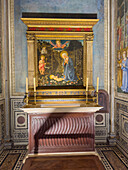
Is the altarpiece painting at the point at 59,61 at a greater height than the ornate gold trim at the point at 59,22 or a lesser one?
lesser

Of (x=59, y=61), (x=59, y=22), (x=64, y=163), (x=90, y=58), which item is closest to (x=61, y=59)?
(x=59, y=61)

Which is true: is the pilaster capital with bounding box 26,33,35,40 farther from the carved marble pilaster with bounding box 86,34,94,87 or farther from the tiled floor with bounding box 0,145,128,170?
the tiled floor with bounding box 0,145,128,170

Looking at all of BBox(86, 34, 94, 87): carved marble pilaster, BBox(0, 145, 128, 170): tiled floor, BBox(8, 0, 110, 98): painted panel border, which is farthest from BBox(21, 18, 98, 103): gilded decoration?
BBox(0, 145, 128, 170): tiled floor

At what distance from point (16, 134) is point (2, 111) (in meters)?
0.85

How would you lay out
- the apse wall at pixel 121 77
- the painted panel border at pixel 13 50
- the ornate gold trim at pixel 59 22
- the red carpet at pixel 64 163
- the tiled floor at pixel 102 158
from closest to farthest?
the red carpet at pixel 64 163 < the tiled floor at pixel 102 158 < the apse wall at pixel 121 77 < the ornate gold trim at pixel 59 22 < the painted panel border at pixel 13 50

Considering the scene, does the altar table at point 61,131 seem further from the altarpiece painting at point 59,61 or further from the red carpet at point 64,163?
the altarpiece painting at point 59,61

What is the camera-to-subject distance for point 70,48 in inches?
177

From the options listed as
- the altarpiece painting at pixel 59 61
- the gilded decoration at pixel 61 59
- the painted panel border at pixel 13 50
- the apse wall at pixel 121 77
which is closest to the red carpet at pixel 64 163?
the apse wall at pixel 121 77

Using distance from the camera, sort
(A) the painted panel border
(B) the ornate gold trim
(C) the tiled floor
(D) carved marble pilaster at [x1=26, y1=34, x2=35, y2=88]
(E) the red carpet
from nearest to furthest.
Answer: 1. (E) the red carpet
2. (C) the tiled floor
3. (B) the ornate gold trim
4. (D) carved marble pilaster at [x1=26, y1=34, x2=35, y2=88]
5. (A) the painted panel border

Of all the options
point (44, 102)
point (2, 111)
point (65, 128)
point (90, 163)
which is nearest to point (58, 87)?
point (44, 102)

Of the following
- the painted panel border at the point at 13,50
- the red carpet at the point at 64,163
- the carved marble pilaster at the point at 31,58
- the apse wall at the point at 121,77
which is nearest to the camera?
the red carpet at the point at 64,163

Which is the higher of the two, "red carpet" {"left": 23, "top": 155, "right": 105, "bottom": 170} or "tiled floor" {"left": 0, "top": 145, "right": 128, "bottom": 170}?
"red carpet" {"left": 23, "top": 155, "right": 105, "bottom": 170}

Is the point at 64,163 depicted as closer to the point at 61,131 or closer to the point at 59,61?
the point at 61,131

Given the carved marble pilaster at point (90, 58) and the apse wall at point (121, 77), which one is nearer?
the apse wall at point (121, 77)
